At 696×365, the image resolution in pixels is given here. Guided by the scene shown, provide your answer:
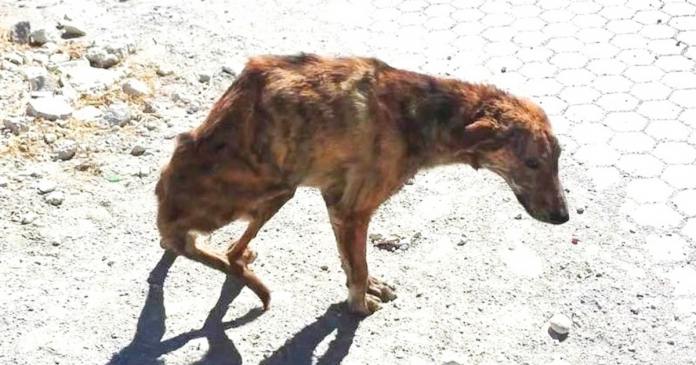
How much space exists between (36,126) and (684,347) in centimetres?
421

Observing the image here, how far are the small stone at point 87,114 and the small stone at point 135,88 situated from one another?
27cm

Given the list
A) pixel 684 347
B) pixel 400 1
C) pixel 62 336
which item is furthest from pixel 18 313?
pixel 400 1

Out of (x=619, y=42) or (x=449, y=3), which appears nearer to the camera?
(x=619, y=42)

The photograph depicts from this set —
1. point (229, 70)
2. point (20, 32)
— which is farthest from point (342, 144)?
point (20, 32)

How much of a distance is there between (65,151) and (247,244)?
1.72 m

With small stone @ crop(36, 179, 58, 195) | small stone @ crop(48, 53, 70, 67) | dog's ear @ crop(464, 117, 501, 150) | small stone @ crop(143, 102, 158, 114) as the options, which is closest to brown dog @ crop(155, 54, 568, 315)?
dog's ear @ crop(464, 117, 501, 150)

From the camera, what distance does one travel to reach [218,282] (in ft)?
17.6

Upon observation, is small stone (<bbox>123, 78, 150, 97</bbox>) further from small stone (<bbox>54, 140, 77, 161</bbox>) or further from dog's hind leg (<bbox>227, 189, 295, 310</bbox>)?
dog's hind leg (<bbox>227, 189, 295, 310</bbox>)

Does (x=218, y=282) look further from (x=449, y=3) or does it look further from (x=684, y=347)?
(x=449, y=3)

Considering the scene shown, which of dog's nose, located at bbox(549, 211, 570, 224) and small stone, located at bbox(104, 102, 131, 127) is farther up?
dog's nose, located at bbox(549, 211, 570, 224)

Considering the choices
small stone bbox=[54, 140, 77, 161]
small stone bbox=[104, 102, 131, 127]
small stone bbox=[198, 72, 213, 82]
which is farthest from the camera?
small stone bbox=[198, 72, 213, 82]

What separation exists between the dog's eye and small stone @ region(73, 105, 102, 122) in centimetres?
321

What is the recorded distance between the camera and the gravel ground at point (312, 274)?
4961mm

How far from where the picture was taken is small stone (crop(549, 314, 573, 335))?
502 cm
